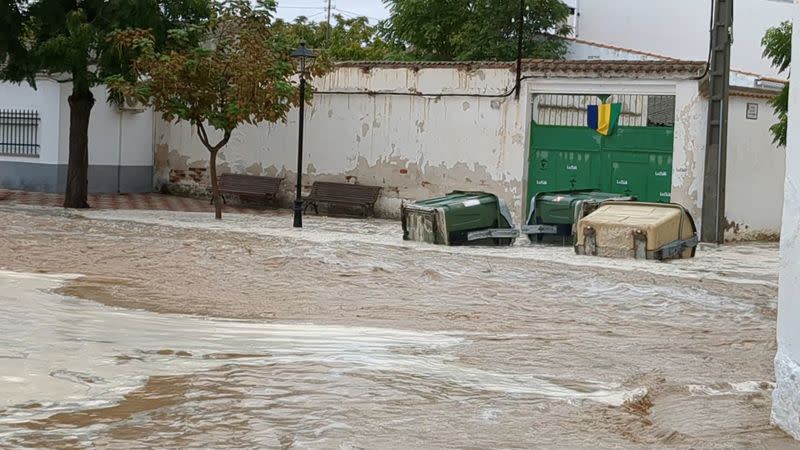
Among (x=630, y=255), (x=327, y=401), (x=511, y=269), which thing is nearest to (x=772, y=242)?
(x=630, y=255)

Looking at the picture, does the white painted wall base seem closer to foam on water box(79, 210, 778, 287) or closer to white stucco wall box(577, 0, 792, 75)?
foam on water box(79, 210, 778, 287)

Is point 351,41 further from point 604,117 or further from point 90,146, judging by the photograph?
point 604,117

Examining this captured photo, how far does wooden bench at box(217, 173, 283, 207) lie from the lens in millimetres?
25172

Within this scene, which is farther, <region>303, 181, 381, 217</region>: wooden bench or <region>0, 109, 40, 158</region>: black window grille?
<region>0, 109, 40, 158</region>: black window grille

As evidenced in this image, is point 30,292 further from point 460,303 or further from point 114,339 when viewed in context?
point 460,303

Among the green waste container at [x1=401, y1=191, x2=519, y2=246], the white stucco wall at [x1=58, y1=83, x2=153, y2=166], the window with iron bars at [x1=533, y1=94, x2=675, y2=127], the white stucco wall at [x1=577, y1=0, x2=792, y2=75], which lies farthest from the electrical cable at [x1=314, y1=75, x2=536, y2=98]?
the white stucco wall at [x1=577, y1=0, x2=792, y2=75]

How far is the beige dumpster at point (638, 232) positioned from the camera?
639 inches

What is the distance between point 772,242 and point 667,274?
7.59 m

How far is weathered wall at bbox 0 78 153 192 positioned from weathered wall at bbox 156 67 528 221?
2.31m

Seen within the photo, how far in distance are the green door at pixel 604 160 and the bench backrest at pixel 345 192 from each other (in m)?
3.36

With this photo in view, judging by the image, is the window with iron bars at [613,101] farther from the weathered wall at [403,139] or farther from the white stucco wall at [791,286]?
the white stucco wall at [791,286]

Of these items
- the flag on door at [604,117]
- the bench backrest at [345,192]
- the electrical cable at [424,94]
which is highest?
the electrical cable at [424,94]

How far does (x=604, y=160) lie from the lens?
21.4 meters

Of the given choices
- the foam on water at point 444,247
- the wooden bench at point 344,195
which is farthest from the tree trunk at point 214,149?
the wooden bench at point 344,195
